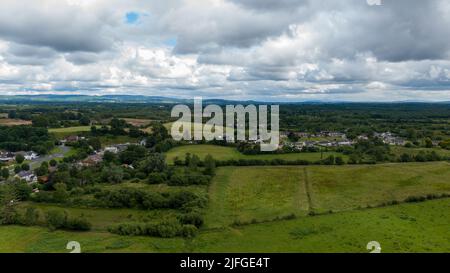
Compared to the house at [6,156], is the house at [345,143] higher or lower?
higher

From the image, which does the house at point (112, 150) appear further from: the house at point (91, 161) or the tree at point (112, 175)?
the tree at point (112, 175)

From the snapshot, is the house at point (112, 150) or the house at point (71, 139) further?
the house at point (71, 139)

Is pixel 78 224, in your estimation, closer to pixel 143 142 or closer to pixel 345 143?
pixel 143 142

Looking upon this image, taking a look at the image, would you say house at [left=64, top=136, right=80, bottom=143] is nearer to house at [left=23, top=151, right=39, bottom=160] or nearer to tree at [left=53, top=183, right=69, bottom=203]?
house at [left=23, top=151, right=39, bottom=160]

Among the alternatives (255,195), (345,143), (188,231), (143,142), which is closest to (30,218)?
(188,231)
